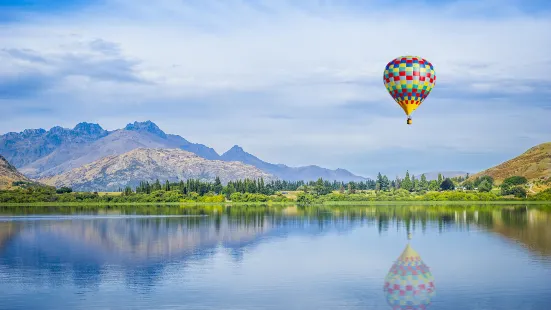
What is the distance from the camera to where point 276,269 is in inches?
1505

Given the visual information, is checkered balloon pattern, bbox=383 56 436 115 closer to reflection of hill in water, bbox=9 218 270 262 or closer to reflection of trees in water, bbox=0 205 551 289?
reflection of trees in water, bbox=0 205 551 289

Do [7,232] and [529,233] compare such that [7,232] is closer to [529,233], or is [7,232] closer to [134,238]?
[134,238]

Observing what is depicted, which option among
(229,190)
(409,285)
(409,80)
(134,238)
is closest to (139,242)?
(134,238)

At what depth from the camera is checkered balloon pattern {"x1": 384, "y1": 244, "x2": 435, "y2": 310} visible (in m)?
28.7

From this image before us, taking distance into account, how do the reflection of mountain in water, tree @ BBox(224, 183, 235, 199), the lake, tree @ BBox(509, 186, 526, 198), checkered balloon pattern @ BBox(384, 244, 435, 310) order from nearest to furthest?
checkered balloon pattern @ BBox(384, 244, 435, 310) → the lake → the reflection of mountain in water → tree @ BBox(224, 183, 235, 199) → tree @ BBox(509, 186, 526, 198)

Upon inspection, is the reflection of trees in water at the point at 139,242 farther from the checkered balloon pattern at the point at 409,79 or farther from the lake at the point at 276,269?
the checkered balloon pattern at the point at 409,79

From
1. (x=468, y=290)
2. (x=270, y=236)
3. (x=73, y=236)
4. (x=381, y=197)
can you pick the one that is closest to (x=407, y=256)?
(x=468, y=290)

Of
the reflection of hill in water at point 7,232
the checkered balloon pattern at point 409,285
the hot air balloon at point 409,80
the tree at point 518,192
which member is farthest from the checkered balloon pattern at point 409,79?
the tree at point 518,192

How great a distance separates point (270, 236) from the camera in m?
59.7

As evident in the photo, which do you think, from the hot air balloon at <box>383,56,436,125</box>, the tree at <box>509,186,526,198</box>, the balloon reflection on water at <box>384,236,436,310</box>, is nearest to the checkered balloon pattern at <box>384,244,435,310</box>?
the balloon reflection on water at <box>384,236,436,310</box>

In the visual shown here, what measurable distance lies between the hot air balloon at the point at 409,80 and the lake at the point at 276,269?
11.5 metres

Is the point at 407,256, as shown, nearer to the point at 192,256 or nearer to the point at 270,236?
the point at 192,256

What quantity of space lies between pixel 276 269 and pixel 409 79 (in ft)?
86.1

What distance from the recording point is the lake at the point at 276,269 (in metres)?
28.9
